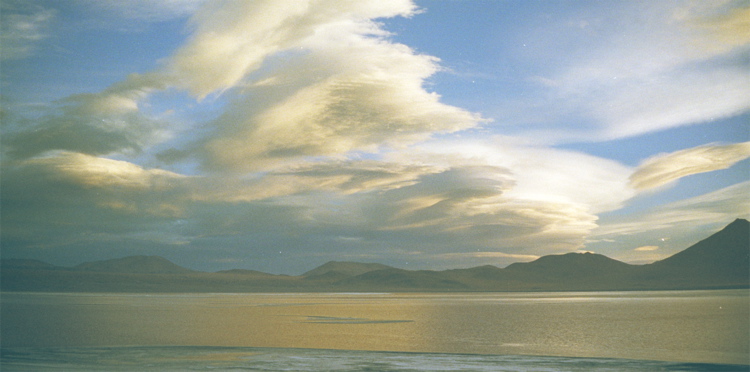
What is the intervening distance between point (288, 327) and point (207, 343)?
387 inches

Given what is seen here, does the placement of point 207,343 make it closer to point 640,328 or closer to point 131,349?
point 131,349

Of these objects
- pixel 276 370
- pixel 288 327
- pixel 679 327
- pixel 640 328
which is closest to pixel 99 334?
pixel 288 327

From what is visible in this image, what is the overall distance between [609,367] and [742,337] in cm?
1413

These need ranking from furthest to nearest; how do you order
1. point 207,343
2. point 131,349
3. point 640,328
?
1. point 640,328
2. point 207,343
3. point 131,349

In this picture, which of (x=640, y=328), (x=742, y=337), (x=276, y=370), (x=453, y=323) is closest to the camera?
(x=276, y=370)

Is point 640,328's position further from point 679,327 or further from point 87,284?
point 87,284

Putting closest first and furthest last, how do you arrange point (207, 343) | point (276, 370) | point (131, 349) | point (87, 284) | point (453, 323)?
point (276, 370) < point (131, 349) < point (207, 343) < point (453, 323) < point (87, 284)

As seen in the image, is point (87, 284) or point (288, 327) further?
point (87, 284)

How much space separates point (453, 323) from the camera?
127 feet

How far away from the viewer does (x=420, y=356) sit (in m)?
21.6

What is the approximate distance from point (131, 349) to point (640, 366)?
1966cm

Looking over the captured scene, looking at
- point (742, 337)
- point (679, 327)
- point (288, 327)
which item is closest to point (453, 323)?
point (288, 327)

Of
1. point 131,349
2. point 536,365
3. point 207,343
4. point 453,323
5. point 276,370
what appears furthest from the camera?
point 453,323

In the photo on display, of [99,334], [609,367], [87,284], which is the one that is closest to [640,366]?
[609,367]
